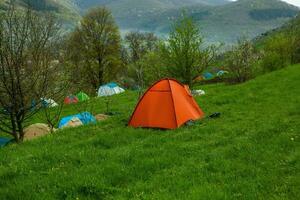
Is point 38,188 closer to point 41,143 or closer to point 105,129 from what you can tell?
point 41,143

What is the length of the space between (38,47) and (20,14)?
5.46 feet

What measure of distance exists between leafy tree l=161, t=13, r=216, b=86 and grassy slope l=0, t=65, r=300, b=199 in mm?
12540

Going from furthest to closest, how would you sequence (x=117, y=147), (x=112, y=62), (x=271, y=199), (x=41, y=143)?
1. (x=112, y=62)
2. (x=41, y=143)
3. (x=117, y=147)
4. (x=271, y=199)

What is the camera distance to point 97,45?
6200 centimetres

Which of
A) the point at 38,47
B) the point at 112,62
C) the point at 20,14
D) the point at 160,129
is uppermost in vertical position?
the point at 20,14

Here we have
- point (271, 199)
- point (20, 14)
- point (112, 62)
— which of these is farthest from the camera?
point (112, 62)

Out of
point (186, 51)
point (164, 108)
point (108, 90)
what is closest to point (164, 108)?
point (164, 108)

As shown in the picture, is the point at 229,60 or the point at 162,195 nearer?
the point at 162,195

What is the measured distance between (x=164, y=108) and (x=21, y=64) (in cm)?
651

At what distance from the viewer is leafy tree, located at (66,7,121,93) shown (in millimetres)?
61438

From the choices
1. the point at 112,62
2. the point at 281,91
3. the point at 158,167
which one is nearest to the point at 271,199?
the point at 158,167

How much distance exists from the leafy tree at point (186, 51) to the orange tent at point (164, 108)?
11915mm

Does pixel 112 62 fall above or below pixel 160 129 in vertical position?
below

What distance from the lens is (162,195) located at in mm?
9547
